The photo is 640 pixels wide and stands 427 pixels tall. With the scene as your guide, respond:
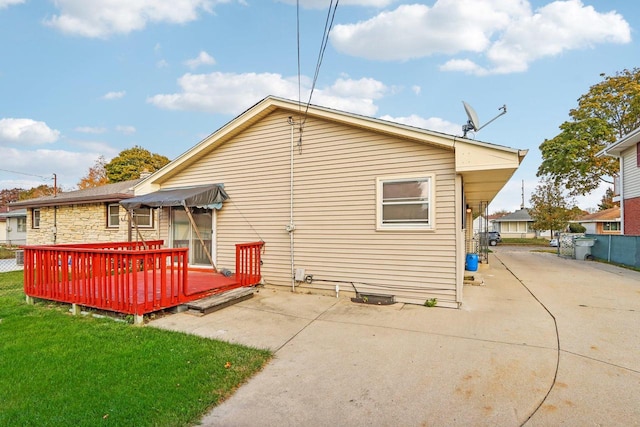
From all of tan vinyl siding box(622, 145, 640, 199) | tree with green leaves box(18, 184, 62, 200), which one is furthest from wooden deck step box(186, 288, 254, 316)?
tree with green leaves box(18, 184, 62, 200)

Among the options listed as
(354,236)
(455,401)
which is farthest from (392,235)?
(455,401)

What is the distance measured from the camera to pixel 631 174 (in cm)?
1398

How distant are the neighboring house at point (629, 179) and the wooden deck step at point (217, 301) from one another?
15.8 m

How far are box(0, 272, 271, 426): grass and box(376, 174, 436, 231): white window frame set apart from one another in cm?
350

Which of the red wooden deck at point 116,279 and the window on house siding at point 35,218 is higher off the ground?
the window on house siding at point 35,218

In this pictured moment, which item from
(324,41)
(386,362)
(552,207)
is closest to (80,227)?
(324,41)

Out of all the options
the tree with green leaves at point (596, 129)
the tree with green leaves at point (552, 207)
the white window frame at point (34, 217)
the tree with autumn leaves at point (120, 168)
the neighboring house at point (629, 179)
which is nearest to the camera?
the neighboring house at point (629, 179)

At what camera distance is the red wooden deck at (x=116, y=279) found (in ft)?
15.9

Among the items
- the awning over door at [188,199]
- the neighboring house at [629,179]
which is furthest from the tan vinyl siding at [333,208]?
the neighboring house at [629,179]

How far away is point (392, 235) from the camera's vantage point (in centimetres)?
622

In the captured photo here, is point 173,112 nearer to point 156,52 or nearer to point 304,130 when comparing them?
point 156,52

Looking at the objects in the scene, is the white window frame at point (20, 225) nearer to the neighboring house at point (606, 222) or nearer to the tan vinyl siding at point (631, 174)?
the tan vinyl siding at point (631, 174)

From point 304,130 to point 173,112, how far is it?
1248cm

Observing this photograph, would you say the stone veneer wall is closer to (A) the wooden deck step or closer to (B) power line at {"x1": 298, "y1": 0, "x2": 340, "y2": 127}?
(A) the wooden deck step
